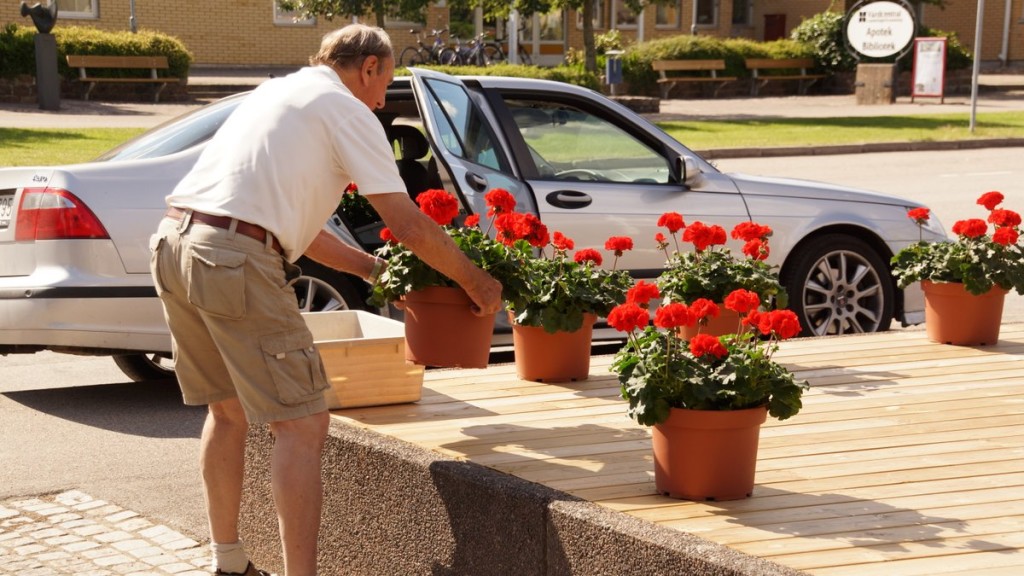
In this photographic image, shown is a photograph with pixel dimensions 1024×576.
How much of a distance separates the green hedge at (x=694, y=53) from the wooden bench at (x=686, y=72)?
0.19 m

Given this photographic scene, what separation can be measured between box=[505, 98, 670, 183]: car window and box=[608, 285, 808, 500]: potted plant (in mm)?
3845

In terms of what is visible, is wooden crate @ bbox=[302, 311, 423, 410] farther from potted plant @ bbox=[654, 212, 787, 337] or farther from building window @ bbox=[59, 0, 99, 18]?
building window @ bbox=[59, 0, 99, 18]

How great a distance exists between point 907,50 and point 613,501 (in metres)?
32.3

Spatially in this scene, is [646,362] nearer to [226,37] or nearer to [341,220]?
[341,220]

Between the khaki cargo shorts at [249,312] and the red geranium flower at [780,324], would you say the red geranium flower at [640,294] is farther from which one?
the khaki cargo shorts at [249,312]

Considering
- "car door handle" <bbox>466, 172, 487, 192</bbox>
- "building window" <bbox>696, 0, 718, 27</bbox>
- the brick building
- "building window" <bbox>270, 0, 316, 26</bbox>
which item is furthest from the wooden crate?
"building window" <bbox>696, 0, 718, 27</bbox>

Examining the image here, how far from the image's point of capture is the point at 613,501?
4078 mm

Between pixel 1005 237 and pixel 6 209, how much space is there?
4.62 metres

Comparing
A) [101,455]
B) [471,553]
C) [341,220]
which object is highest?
[341,220]

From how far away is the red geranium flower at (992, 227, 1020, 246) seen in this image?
6.21m

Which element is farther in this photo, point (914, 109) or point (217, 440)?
point (914, 109)

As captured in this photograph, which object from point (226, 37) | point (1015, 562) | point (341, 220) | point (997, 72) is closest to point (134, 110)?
point (226, 37)

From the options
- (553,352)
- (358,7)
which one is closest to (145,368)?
(553,352)

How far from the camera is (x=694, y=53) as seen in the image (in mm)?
35625
